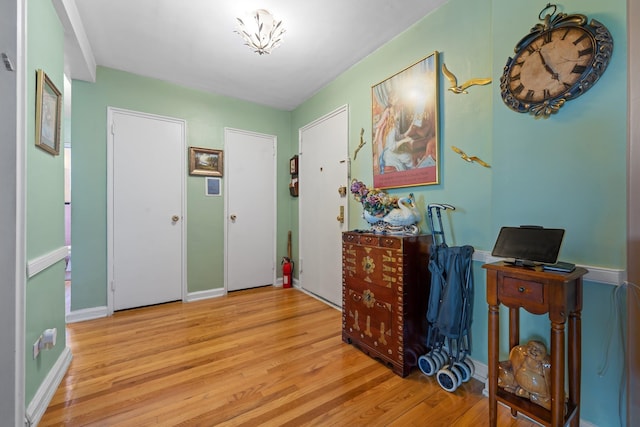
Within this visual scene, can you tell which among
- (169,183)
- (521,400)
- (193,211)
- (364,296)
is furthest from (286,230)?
(521,400)

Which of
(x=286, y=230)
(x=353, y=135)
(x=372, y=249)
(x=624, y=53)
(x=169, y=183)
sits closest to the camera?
(x=624, y=53)

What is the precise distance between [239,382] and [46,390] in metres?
1.05

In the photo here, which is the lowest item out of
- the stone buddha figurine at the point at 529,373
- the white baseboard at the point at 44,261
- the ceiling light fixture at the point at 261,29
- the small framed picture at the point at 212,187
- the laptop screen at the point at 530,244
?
the stone buddha figurine at the point at 529,373

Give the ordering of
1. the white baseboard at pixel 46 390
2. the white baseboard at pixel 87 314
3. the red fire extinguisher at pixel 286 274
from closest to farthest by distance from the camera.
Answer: the white baseboard at pixel 46 390 → the white baseboard at pixel 87 314 → the red fire extinguisher at pixel 286 274

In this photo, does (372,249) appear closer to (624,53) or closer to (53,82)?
(624,53)

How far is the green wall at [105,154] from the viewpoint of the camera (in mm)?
2705

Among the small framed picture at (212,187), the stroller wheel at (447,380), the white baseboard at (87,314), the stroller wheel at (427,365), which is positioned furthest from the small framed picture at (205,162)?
the stroller wheel at (447,380)

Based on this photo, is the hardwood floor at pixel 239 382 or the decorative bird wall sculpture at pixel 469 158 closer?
the hardwood floor at pixel 239 382

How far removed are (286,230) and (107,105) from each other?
8.19 feet

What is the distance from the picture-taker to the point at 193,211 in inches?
129

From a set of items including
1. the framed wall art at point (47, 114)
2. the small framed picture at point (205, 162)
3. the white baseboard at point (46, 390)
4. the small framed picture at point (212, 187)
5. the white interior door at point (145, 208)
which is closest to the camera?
the white baseboard at point (46, 390)

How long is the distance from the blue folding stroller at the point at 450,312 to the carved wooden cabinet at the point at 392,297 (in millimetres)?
96

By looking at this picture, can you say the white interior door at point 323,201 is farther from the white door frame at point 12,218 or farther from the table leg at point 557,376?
the white door frame at point 12,218

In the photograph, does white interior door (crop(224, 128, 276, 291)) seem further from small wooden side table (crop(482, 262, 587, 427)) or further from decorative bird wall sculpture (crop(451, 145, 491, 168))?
small wooden side table (crop(482, 262, 587, 427))
